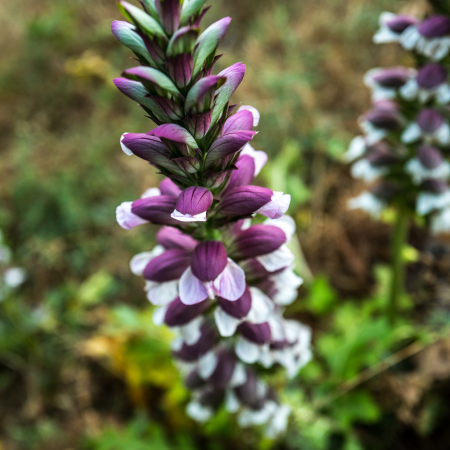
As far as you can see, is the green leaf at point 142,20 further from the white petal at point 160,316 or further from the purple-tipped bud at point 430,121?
the purple-tipped bud at point 430,121

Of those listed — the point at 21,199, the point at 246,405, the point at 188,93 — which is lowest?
the point at 246,405

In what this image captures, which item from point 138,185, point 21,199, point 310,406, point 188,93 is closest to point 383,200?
point 310,406

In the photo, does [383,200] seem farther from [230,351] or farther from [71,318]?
[71,318]

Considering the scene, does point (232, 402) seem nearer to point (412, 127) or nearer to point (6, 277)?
point (412, 127)

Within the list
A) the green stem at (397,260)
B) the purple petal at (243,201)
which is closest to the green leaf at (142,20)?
the purple petal at (243,201)

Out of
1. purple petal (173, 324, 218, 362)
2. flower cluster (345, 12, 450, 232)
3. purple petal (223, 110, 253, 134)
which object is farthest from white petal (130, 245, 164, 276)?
flower cluster (345, 12, 450, 232)
